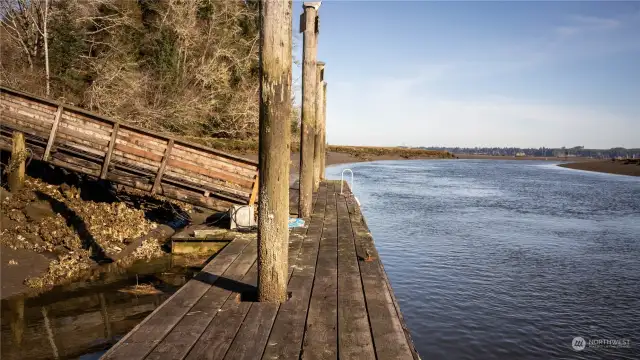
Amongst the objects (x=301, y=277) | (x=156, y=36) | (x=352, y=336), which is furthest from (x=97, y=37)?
(x=352, y=336)

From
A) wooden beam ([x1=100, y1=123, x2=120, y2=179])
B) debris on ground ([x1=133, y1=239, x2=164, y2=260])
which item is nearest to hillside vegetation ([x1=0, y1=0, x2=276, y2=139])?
wooden beam ([x1=100, y1=123, x2=120, y2=179])

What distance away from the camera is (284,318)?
459cm

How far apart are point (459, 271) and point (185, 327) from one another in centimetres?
817

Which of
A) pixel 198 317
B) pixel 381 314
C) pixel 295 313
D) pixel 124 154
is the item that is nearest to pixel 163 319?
pixel 198 317

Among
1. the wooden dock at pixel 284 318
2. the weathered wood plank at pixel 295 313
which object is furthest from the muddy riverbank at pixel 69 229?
the weathered wood plank at pixel 295 313

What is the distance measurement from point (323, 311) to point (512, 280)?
724 cm

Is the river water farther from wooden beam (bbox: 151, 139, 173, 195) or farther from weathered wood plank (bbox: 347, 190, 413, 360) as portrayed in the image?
wooden beam (bbox: 151, 139, 173, 195)

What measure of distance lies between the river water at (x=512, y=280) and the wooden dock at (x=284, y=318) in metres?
1.92

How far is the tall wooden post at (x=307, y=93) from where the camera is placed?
10.3 meters

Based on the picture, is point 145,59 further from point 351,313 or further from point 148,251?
point 351,313

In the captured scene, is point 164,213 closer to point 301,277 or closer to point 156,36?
point 301,277

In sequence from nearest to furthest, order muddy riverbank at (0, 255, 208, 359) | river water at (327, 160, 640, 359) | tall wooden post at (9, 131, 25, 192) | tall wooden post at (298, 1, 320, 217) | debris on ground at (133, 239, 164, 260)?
muddy riverbank at (0, 255, 208, 359)
river water at (327, 160, 640, 359)
debris on ground at (133, 239, 164, 260)
tall wooden post at (9, 131, 25, 192)
tall wooden post at (298, 1, 320, 217)

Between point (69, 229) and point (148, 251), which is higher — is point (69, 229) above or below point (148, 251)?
above

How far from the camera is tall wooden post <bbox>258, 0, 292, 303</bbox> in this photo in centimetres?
476
